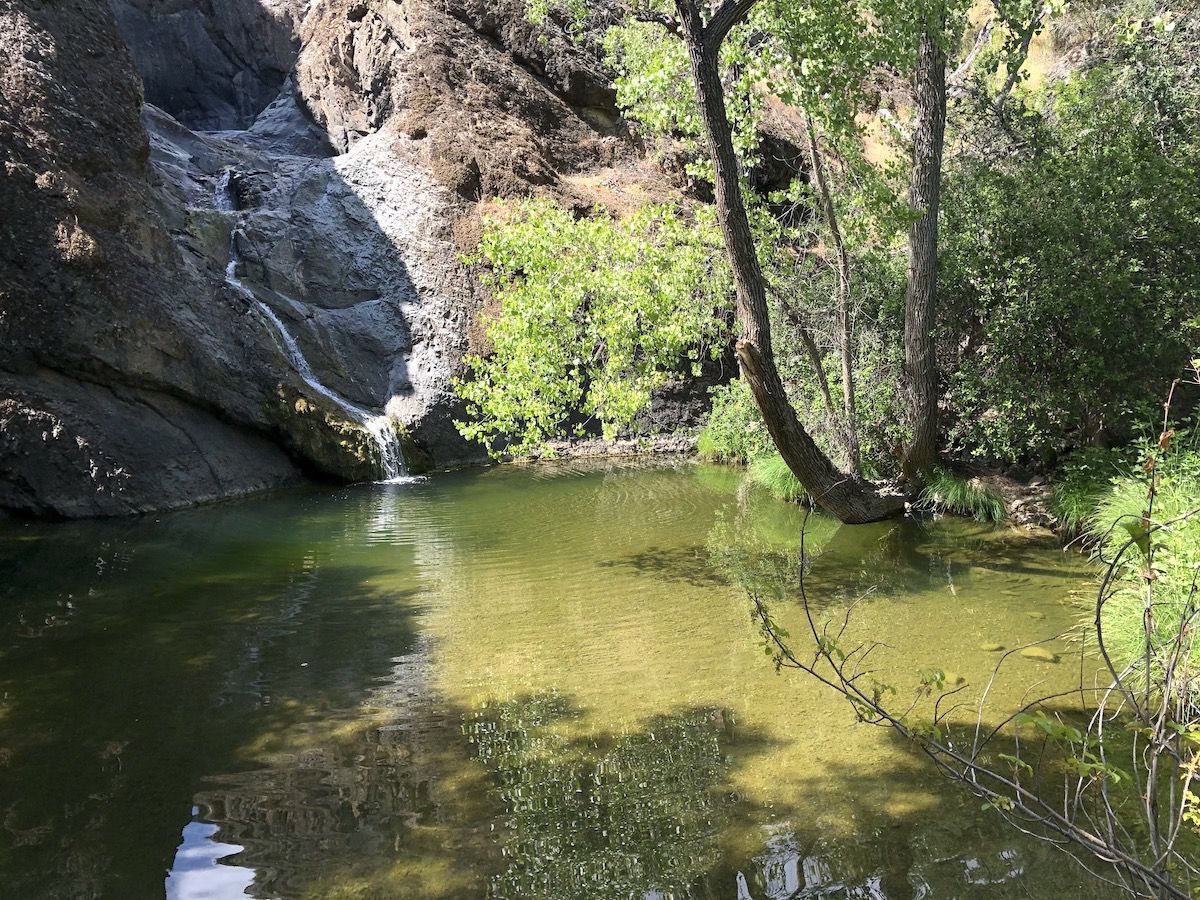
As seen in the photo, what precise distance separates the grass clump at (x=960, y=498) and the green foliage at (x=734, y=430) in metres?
2.67

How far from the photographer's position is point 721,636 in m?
6.58

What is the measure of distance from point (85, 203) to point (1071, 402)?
14.0 meters

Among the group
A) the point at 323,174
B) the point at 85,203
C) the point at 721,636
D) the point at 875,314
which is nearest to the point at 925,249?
the point at 875,314

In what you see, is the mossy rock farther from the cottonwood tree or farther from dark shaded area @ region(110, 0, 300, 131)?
dark shaded area @ region(110, 0, 300, 131)

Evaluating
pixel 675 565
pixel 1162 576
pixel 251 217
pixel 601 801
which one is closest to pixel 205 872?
pixel 601 801

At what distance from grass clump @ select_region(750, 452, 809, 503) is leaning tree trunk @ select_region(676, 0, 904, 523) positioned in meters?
3.14

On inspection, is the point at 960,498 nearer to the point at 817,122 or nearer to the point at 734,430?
the point at 817,122

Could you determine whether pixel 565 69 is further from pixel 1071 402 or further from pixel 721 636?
pixel 721 636

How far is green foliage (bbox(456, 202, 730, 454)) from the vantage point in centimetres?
970

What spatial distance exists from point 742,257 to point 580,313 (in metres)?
3.15

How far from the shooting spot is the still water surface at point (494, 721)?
3.67m

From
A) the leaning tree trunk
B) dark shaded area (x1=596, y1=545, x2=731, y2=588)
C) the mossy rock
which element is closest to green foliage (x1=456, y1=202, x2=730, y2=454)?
dark shaded area (x1=596, y1=545, x2=731, y2=588)

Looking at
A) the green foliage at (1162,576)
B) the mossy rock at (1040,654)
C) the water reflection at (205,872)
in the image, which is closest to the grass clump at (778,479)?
the green foliage at (1162,576)

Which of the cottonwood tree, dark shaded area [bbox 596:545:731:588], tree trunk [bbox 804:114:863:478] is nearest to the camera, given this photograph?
the cottonwood tree
